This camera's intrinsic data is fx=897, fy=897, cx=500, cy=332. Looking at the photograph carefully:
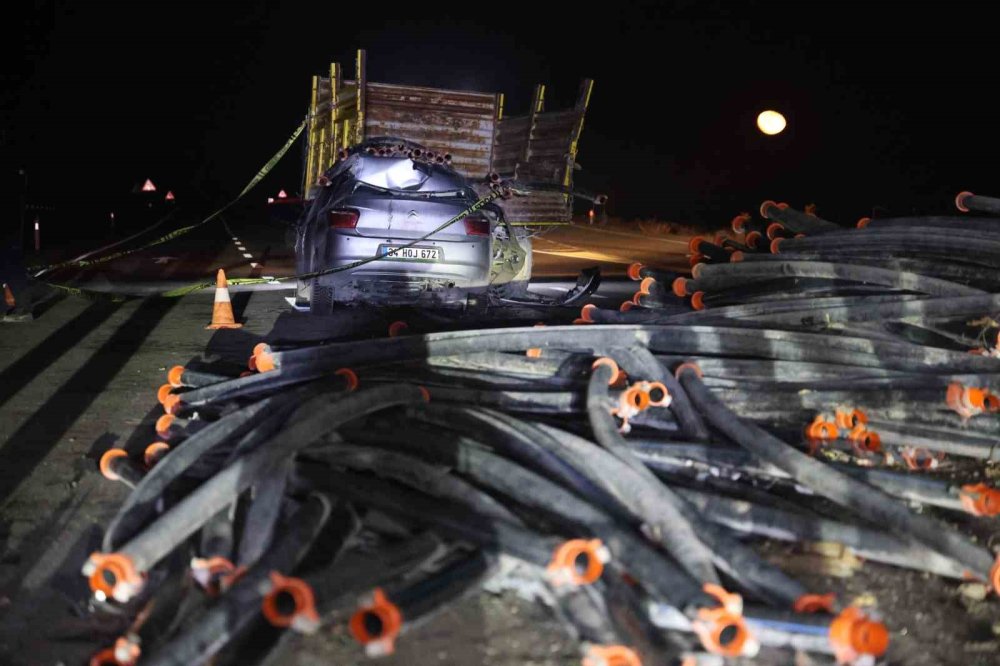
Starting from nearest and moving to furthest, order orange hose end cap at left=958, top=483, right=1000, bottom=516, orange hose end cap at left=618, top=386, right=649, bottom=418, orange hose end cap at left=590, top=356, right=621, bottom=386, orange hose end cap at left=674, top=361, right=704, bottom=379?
orange hose end cap at left=958, top=483, right=1000, bottom=516
orange hose end cap at left=618, top=386, right=649, bottom=418
orange hose end cap at left=590, top=356, right=621, bottom=386
orange hose end cap at left=674, top=361, right=704, bottom=379

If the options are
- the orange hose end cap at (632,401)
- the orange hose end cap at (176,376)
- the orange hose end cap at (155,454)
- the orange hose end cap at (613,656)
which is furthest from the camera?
the orange hose end cap at (176,376)

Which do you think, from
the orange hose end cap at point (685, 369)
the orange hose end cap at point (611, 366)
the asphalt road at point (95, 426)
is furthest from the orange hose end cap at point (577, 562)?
the orange hose end cap at point (685, 369)

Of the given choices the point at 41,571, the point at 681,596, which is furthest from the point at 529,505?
the point at 41,571

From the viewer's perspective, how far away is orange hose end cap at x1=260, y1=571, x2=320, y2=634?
304 cm

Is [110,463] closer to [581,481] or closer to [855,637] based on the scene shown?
[581,481]

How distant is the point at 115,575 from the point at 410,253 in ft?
21.1

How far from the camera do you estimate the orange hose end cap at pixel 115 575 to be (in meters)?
3.25

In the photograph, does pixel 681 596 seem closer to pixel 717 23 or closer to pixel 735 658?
pixel 735 658

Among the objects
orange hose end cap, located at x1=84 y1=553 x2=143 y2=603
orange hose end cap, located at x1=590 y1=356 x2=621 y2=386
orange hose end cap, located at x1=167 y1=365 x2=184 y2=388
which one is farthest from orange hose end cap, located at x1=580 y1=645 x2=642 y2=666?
orange hose end cap, located at x1=167 y1=365 x2=184 y2=388

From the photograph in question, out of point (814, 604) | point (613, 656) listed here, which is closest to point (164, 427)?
point (613, 656)

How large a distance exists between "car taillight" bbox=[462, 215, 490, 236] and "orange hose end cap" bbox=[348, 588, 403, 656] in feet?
22.3

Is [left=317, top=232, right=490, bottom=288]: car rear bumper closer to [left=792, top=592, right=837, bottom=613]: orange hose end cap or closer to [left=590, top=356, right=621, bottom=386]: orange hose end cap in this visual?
[left=590, top=356, right=621, bottom=386]: orange hose end cap

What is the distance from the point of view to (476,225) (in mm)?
9664

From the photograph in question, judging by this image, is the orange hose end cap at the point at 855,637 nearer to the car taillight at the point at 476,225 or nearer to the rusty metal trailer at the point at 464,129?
the car taillight at the point at 476,225
